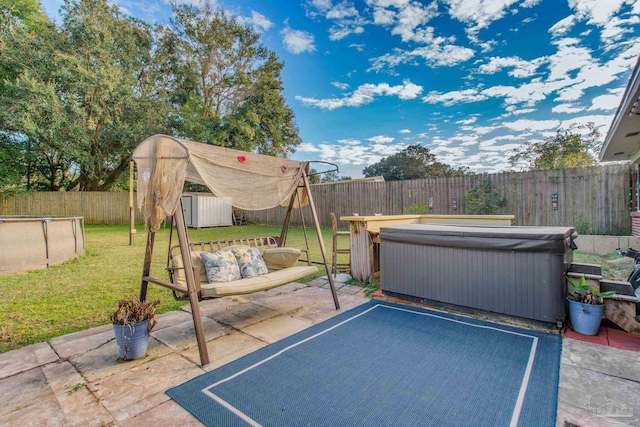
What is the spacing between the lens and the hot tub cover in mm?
2690

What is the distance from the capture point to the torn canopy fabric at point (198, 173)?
2486 mm

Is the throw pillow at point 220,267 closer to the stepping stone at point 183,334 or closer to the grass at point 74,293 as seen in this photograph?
the stepping stone at point 183,334

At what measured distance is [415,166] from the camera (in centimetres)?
2594

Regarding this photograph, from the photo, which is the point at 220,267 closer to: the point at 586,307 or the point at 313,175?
the point at 313,175

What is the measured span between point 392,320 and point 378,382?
116cm

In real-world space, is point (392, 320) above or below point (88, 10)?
below

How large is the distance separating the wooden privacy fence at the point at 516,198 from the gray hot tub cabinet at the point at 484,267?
203 inches

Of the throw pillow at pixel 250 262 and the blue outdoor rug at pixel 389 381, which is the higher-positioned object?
the throw pillow at pixel 250 262

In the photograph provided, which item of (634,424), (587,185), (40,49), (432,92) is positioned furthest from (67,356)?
(40,49)

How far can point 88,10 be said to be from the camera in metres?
12.3

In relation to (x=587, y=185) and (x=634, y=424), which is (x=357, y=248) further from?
(x=587, y=185)

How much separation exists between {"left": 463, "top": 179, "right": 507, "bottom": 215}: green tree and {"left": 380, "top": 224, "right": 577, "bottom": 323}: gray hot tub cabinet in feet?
17.1

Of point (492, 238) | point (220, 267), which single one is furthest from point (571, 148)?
point (220, 267)

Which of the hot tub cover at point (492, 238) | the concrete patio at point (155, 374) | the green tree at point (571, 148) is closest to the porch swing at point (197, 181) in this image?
the concrete patio at point (155, 374)
